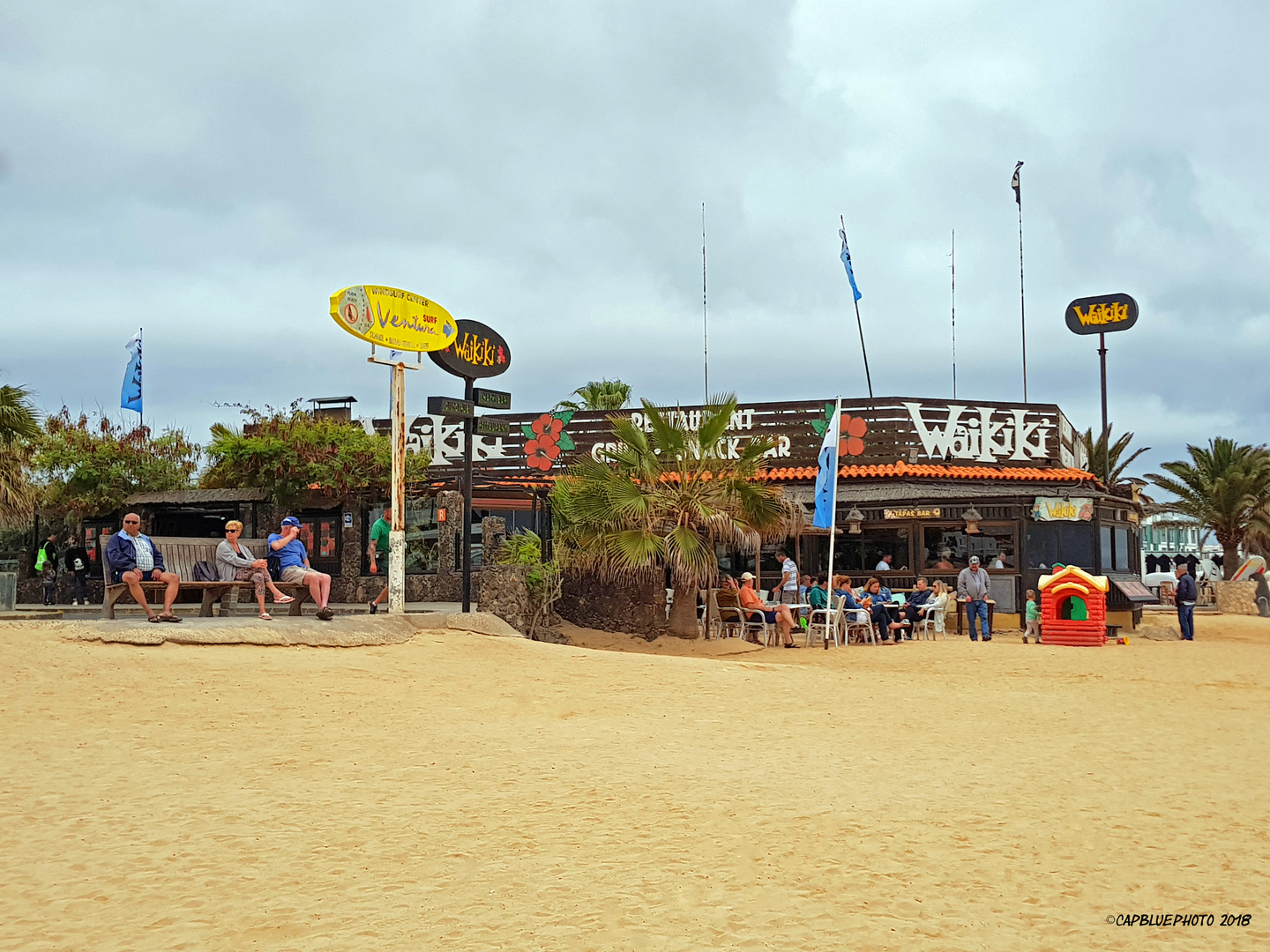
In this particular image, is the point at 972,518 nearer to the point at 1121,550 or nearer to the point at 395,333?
the point at 1121,550

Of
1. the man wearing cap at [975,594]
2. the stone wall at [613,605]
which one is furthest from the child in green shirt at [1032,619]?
the stone wall at [613,605]

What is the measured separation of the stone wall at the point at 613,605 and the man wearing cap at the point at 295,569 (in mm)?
5187

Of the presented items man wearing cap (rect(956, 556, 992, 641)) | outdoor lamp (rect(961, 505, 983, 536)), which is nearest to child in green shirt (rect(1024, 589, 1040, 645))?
man wearing cap (rect(956, 556, 992, 641))

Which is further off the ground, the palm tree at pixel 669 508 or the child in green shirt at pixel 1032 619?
the palm tree at pixel 669 508

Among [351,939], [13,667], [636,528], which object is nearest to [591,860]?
[351,939]

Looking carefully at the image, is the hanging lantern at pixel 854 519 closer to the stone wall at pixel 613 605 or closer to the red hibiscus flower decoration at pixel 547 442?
the stone wall at pixel 613 605

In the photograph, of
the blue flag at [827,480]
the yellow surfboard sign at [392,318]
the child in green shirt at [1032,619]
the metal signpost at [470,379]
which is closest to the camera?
the yellow surfboard sign at [392,318]

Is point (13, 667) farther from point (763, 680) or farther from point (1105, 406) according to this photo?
point (1105, 406)

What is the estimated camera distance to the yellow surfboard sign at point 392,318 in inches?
489

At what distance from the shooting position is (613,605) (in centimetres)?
1617

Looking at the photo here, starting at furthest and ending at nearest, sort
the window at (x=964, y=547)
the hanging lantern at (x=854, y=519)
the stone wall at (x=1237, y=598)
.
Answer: the stone wall at (x=1237, y=598), the window at (x=964, y=547), the hanging lantern at (x=854, y=519)

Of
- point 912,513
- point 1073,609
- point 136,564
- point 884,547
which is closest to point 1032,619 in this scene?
point 1073,609

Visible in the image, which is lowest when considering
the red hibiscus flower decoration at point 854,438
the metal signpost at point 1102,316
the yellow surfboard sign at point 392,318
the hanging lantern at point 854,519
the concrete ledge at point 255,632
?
the concrete ledge at point 255,632

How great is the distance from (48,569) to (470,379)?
10163 mm
